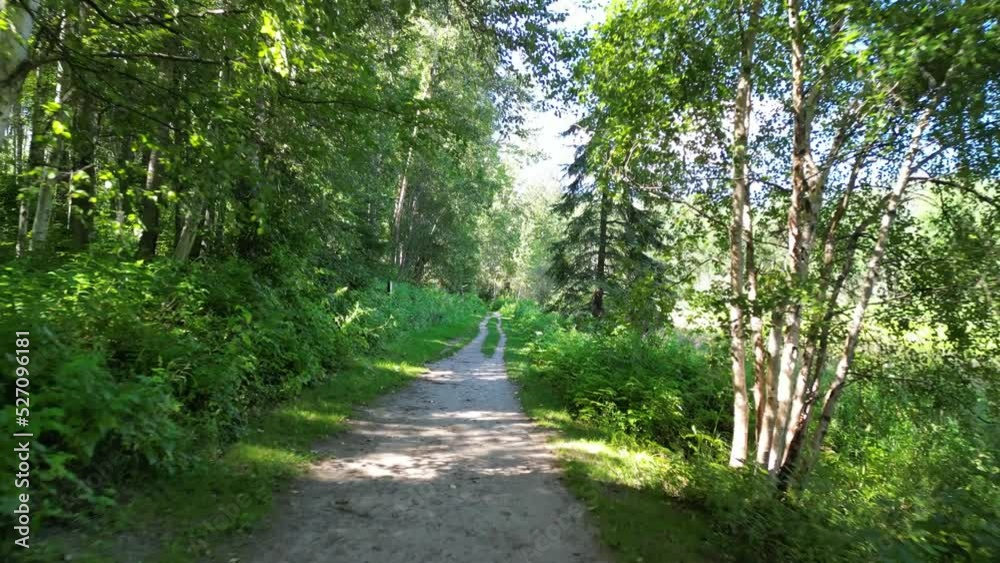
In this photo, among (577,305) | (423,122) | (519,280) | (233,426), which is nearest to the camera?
(233,426)

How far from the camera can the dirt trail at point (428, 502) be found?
4.10 m

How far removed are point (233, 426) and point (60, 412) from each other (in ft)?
9.12

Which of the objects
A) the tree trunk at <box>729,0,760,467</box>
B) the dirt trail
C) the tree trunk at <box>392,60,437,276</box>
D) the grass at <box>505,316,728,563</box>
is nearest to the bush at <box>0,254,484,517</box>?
the dirt trail

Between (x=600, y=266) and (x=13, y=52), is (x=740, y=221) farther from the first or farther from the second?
(x=600, y=266)

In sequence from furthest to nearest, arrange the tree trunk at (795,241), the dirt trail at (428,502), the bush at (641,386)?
the bush at (641,386) → the tree trunk at (795,241) → the dirt trail at (428,502)

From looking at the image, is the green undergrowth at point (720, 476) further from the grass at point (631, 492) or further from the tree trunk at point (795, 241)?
the tree trunk at point (795, 241)

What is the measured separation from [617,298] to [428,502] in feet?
14.8

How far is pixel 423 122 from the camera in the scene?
20.9ft

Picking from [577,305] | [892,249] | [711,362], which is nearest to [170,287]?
[711,362]

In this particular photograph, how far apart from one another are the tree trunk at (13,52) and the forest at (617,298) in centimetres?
3

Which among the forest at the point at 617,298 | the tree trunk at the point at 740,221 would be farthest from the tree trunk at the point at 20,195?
the tree trunk at the point at 740,221

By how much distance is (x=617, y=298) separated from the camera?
26.5ft

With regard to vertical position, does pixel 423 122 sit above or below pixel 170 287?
above

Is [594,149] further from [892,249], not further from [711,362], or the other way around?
[892,249]
